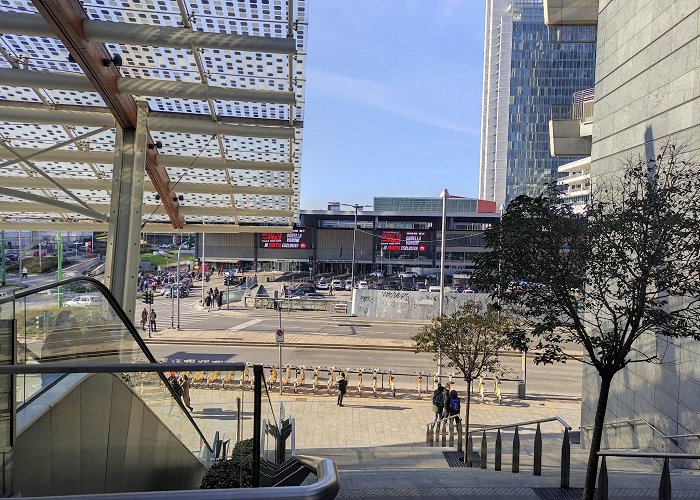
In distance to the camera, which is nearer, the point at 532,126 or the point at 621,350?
the point at 621,350

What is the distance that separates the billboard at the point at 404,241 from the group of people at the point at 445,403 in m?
40.8

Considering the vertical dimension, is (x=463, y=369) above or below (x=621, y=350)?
below

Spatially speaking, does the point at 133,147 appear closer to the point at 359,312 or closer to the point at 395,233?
the point at 359,312

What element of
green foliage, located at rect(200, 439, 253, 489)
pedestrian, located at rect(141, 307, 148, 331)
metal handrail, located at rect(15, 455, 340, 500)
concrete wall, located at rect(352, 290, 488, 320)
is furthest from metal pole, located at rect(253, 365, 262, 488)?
concrete wall, located at rect(352, 290, 488, 320)

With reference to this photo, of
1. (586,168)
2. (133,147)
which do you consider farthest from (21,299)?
(586,168)

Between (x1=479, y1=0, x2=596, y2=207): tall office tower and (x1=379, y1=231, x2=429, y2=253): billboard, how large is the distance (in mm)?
57899

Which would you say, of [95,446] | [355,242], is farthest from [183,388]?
[355,242]

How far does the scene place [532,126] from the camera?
110125 mm

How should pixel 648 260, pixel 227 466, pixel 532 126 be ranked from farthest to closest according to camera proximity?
pixel 532 126
pixel 648 260
pixel 227 466

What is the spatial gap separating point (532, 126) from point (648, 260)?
113m

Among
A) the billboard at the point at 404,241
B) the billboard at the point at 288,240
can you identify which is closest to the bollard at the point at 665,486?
the billboard at the point at 404,241

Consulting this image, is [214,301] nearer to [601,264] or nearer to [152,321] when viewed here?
[152,321]

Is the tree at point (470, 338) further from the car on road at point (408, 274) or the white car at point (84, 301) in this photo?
the car on road at point (408, 274)

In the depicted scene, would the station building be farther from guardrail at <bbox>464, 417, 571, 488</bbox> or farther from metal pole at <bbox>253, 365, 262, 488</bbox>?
metal pole at <bbox>253, 365, 262, 488</bbox>
